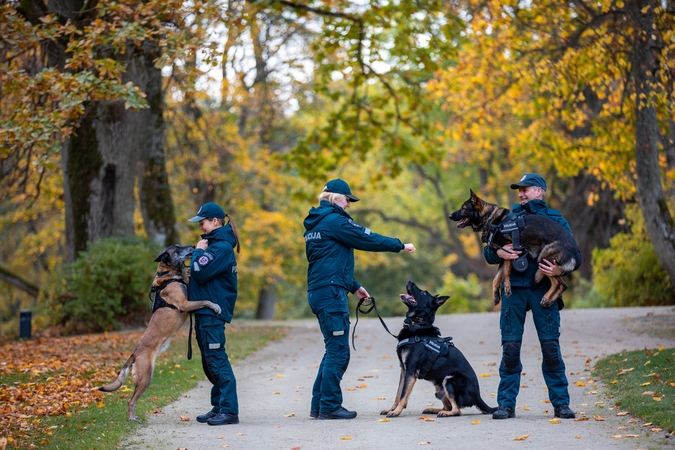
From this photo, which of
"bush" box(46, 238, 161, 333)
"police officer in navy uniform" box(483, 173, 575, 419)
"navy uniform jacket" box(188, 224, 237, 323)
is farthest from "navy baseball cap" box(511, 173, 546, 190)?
"bush" box(46, 238, 161, 333)

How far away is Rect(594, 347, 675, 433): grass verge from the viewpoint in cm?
692

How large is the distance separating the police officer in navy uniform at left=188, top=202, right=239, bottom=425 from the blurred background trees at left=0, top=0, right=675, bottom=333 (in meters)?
4.12

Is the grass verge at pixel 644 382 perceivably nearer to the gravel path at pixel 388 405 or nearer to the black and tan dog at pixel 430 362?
the gravel path at pixel 388 405

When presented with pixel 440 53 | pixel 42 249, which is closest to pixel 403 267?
pixel 42 249

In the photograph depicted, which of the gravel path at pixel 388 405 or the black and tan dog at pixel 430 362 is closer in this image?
the gravel path at pixel 388 405

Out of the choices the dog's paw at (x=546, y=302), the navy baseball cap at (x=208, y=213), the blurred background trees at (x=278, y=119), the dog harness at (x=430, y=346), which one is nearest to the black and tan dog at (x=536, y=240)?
the dog's paw at (x=546, y=302)

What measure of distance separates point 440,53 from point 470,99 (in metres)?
1.50

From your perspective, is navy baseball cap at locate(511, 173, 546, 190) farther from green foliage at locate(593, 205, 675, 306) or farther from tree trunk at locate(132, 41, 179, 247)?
tree trunk at locate(132, 41, 179, 247)

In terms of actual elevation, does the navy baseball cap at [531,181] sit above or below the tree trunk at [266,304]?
above

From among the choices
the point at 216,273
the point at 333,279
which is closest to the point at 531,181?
the point at 333,279

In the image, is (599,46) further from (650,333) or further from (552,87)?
(650,333)

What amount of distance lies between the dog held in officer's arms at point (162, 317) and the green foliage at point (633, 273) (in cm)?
1334

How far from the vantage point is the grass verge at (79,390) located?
668 centimetres

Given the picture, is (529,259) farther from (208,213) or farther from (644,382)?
(208,213)
